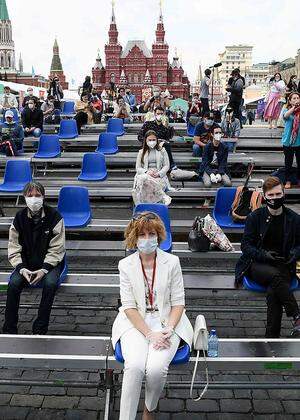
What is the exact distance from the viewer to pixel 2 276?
5.22 metres

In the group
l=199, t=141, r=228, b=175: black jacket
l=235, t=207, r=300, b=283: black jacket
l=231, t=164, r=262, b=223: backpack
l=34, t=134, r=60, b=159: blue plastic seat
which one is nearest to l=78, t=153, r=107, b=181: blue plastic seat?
l=199, t=141, r=228, b=175: black jacket

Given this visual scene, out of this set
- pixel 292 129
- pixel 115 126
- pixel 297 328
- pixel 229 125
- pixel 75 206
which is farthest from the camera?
pixel 115 126

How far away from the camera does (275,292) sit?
4410 mm

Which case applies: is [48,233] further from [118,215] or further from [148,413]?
[118,215]

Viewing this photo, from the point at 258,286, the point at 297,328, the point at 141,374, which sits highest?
the point at 258,286

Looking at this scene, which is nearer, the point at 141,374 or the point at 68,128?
the point at 141,374

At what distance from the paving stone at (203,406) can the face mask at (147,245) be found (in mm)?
1448

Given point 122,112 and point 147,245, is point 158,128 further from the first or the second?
point 122,112

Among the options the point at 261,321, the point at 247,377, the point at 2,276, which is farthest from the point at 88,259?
the point at 247,377

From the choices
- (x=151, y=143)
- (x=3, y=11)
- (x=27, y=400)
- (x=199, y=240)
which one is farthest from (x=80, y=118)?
(x=3, y=11)

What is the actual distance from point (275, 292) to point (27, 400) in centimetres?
252

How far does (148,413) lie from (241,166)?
8929mm

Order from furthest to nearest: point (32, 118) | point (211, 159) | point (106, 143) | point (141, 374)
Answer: point (32, 118)
point (106, 143)
point (211, 159)
point (141, 374)

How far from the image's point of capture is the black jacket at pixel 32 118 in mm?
14656
